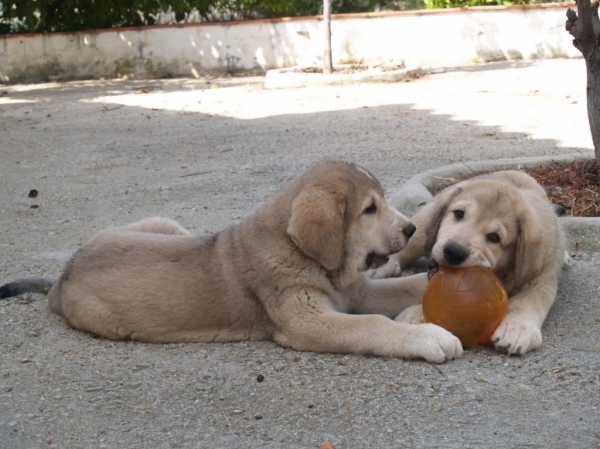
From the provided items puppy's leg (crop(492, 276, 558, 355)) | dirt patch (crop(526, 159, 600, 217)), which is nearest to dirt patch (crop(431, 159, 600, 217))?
dirt patch (crop(526, 159, 600, 217))

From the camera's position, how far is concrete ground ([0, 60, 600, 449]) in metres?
4.00

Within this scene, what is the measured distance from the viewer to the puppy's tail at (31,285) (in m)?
5.96

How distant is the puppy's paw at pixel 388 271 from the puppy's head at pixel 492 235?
792mm

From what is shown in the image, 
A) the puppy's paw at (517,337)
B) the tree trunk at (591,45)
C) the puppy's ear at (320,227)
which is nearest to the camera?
the puppy's paw at (517,337)

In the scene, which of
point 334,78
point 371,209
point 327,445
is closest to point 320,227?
point 371,209

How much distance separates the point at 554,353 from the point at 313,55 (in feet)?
57.1

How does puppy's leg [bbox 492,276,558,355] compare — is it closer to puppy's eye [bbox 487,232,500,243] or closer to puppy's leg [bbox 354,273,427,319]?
puppy's eye [bbox 487,232,500,243]

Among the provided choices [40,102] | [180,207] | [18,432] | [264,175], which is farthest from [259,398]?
[40,102]

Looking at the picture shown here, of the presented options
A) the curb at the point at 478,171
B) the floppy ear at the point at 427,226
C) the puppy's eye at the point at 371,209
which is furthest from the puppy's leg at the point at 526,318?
the curb at the point at 478,171

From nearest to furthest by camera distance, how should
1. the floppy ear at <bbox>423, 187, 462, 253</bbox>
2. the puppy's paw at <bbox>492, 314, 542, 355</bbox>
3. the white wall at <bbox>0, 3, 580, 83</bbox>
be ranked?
the puppy's paw at <bbox>492, 314, 542, 355</bbox>, the floppy ear at <bbox>423, 187, 462, 253</bbox>, the white wall at <bbox>0, 3, 580, 83</bbox>

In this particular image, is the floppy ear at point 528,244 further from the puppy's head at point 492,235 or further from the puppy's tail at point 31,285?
the puppy's tail at point 31,285

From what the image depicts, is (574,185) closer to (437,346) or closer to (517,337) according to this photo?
(517,337)

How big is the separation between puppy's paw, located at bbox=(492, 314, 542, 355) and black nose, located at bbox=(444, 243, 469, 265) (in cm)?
44

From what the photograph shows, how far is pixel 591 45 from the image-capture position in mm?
7359
